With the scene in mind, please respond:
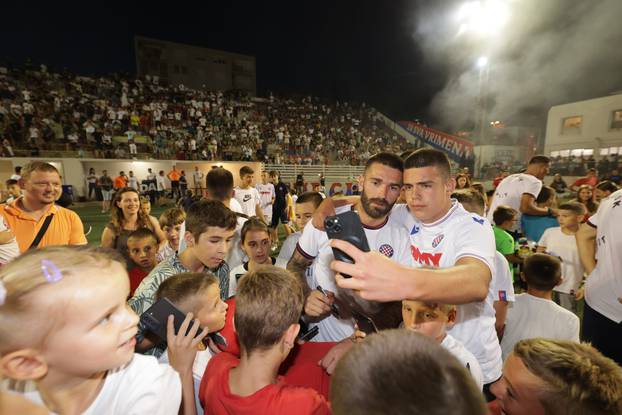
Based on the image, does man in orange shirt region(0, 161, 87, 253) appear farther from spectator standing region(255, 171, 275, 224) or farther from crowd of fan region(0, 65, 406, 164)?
crowd of fan region(0, 65, 406, 164)

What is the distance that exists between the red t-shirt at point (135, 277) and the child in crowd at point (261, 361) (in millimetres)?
2382

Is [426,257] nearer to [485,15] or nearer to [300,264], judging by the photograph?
[300,264]

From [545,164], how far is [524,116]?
121ft

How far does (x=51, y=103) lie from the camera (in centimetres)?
2078

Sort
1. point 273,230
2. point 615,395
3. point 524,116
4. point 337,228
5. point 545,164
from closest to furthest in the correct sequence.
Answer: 1. point 337,228
2. point 615,395
3. point 545,164
4. point 273,230
5. point 524,116

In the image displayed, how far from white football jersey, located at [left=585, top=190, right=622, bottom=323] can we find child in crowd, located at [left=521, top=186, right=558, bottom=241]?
328cm

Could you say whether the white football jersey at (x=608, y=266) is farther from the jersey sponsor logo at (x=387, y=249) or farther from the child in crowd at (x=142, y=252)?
the child in crowd at (x=142, y=252)

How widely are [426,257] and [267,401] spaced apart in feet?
5.02

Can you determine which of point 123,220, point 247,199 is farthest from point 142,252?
point 247,199

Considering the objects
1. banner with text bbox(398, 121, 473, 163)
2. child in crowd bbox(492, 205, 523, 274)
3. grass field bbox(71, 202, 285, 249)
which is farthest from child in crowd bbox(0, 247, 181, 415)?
banner with text bbox(398, 121, 473, 163)

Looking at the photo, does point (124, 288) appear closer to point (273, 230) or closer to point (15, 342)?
point (15, 342)

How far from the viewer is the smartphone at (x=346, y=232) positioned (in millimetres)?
1130

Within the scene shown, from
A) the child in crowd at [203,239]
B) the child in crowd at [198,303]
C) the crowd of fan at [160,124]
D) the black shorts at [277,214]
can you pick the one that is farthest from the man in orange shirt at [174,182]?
the child in crowd at [198,303]

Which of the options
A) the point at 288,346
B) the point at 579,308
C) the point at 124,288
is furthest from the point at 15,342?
the point at 579,308
